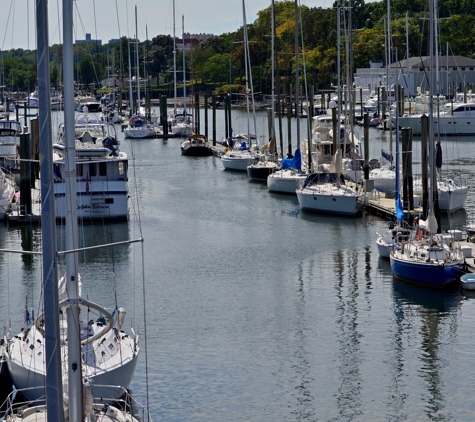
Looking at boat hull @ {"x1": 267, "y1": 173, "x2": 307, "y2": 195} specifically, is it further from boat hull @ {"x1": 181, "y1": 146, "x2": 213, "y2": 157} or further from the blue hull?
boat hull @ {"x1": 181, "y1": 146, "x2": 213, "y2": 157}

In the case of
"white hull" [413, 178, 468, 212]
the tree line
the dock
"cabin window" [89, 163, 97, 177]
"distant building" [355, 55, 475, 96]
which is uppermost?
the tree line

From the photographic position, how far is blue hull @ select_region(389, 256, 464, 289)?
111ft

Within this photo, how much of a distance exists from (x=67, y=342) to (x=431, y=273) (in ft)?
58.1

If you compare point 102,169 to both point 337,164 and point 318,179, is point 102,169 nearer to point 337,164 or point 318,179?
point 318,179

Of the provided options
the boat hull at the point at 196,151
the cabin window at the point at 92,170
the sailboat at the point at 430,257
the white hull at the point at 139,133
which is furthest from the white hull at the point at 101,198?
the white hull at the point at 139,133

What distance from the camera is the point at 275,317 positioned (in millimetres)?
31875

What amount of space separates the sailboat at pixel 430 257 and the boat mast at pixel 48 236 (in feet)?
68.4

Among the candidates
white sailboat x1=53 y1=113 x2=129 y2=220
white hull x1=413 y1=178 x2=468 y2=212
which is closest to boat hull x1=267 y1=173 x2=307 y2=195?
white hull x1=413 y1=178 x2=468 y2=212

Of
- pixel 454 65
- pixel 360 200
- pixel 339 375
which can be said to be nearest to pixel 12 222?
pixel 360 200

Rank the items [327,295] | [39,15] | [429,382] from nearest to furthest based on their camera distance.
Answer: [39,15] < [429,382] < [327,295]

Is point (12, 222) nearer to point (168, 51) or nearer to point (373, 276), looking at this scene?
point (373, 276)

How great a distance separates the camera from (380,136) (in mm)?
97375

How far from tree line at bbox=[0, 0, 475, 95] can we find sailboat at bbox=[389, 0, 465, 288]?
8645 cm

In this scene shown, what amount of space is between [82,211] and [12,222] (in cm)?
322
